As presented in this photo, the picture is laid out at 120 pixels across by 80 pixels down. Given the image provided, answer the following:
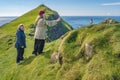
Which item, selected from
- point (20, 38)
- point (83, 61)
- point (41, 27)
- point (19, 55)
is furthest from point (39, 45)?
point (83, 61)

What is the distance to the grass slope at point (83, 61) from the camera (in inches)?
551

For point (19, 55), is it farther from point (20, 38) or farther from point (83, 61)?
point (83, 61)

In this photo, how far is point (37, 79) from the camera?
16938 mm

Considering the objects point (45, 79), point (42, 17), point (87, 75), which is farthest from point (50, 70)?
point (42, 17)

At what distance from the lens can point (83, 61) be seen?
15492mm

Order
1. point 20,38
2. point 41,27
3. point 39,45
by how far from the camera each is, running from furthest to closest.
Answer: point 20,38 → point 39,45 → point 41,27

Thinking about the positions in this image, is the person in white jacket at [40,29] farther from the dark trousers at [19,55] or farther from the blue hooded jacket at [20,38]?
the dark trousers at [19,55]

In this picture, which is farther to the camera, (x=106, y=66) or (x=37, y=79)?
(x=37, y=79)

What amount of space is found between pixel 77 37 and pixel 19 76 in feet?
14.7

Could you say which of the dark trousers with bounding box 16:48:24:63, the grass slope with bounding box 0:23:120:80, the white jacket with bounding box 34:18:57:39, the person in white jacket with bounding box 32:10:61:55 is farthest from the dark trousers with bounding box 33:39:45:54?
the dark trousers with bounding box 16:48:24:63

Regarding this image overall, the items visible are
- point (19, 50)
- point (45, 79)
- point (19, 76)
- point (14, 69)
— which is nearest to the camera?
point (45, 79)

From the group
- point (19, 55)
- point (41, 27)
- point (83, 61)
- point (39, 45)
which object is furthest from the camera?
point (19, 55)

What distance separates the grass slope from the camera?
14.0 m

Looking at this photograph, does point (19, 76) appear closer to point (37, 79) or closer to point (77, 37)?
point (37, 79)
